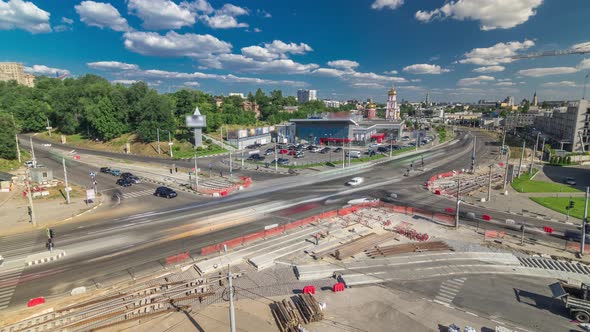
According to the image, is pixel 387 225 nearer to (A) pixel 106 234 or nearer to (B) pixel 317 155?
(A) pixel 106 234

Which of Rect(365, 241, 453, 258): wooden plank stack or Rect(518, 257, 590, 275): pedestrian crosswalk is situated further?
Rect(365, 241, 453, 258): wooden plank stack

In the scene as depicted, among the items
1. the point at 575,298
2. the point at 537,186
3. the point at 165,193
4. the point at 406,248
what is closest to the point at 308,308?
the point at 406,248

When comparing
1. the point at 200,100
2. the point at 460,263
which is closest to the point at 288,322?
the point at 460,263

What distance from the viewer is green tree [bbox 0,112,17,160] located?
58025 mm

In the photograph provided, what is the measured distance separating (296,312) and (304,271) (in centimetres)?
507

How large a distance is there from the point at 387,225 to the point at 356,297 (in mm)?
14830

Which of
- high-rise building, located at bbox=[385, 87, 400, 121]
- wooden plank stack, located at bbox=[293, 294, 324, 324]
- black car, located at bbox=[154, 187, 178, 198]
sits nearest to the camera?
wooden plank stack, located at bbox=[293, 294, 324, 324]

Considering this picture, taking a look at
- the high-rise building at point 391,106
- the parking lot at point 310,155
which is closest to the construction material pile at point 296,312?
the parking lot at point 310,155

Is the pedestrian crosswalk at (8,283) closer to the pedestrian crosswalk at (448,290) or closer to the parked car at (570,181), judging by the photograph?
the pedestrian crosswalk at (448,290)

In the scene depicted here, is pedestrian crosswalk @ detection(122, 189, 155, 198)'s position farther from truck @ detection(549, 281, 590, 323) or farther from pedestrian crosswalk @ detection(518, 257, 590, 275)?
truck @ detection(549, 281, 590, 323)

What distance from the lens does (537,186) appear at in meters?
52.3

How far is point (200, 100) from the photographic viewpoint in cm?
13725

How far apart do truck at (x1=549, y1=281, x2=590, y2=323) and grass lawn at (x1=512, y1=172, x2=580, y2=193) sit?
34777 mm

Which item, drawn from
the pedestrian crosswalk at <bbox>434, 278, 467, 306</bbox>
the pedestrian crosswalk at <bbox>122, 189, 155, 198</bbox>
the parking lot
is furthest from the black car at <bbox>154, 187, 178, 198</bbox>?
the pedestrian crosswalk at <bbox>434, 278, 467, 306</bbox>
